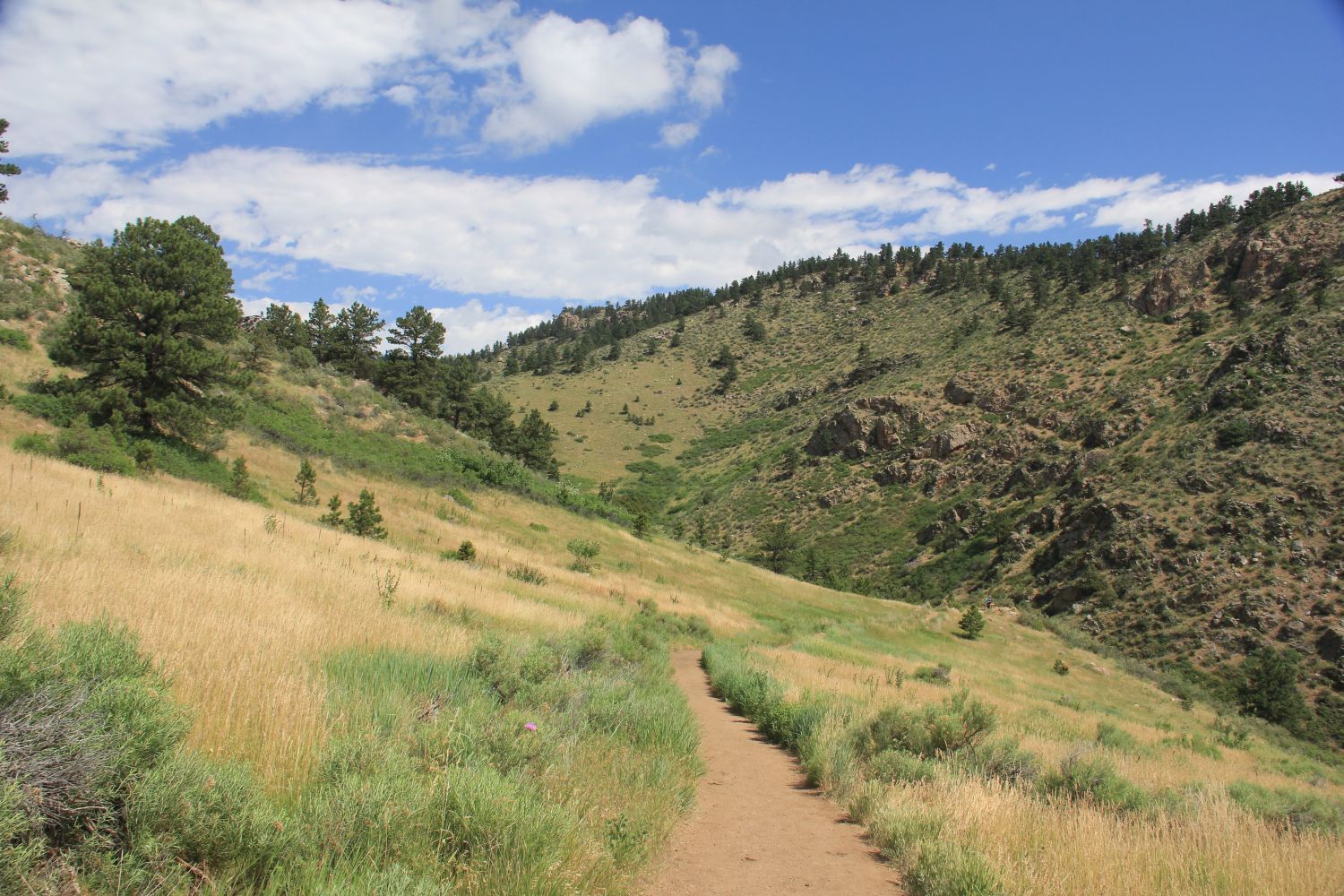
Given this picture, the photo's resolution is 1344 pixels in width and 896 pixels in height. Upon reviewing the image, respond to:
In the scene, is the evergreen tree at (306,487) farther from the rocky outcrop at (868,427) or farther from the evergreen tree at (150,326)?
the rocky outcrop at (868,427)

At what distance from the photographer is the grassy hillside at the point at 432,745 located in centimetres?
310

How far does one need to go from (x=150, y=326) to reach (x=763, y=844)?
26248mm

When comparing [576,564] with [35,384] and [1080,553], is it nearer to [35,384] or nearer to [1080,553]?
[35,384]

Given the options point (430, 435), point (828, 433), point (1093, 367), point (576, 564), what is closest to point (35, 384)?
point (576, 564)

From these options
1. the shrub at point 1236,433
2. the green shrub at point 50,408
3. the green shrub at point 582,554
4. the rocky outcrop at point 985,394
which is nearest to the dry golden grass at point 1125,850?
the green shrub at point 582,554

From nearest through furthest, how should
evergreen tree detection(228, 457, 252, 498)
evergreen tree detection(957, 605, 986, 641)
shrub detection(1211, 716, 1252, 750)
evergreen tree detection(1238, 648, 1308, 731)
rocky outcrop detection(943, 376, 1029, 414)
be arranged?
evergreen tree detection(228, 457, 252, 498), shrub detection(1211, 716, 1252, 750), evergreen tree detection(1238, 648, 1308, 731), evergreen tree detection(957, 605, 986, 641), rocky outcrop detection(943, 376, 1029, 414)

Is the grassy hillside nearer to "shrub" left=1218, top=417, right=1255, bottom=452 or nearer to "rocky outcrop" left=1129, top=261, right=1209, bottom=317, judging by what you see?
"shrub" left=1218, top=417, right=1255, bottom=452

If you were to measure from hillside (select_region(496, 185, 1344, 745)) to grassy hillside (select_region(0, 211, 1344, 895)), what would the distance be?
2970 cm

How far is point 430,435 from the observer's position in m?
46.8

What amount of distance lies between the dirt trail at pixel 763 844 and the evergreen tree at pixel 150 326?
76.5ft

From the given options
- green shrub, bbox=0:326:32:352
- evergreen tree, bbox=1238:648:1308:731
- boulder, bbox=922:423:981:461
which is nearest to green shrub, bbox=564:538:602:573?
green shrub, bbox=0:326:32:352

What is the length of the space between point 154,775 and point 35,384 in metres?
27.7

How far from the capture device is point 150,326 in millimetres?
22672

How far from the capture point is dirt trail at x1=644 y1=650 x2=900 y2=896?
5.13 metres
